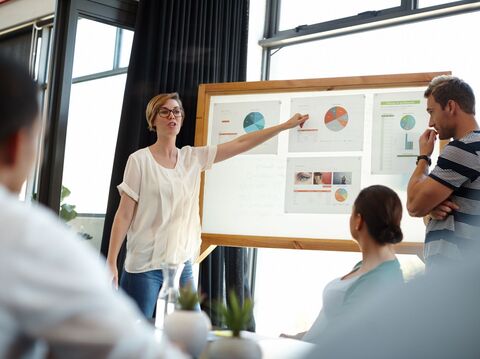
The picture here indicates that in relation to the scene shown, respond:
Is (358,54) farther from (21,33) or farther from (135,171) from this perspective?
(21,33)

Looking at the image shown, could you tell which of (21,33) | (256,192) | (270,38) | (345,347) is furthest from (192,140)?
(345,347)

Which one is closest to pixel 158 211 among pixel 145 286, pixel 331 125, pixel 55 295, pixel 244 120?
pixel 145 286

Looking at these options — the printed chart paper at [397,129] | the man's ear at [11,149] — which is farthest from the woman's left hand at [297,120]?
the man's ear at [11,149]

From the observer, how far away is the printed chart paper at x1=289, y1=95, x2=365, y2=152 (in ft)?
11.7

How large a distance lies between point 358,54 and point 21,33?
129 inches

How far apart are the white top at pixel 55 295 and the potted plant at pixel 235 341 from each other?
1.84ft

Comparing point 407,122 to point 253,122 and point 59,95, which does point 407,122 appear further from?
point 59,95

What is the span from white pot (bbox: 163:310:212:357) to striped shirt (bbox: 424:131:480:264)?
3.95 feet

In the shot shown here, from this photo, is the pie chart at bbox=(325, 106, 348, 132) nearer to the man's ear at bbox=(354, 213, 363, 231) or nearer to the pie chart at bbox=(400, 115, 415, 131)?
the pie chart at bbox=(400, 115, 415, 131)

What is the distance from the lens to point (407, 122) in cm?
341

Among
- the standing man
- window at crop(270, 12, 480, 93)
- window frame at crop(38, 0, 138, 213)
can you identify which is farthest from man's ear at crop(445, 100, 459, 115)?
window frame at crop(38, 0, 138, 213)

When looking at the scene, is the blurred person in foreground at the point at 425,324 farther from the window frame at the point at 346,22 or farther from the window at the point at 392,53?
the window frame at the point at 346,22

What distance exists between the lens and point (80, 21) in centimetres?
413

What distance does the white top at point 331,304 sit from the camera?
1.99 meters
